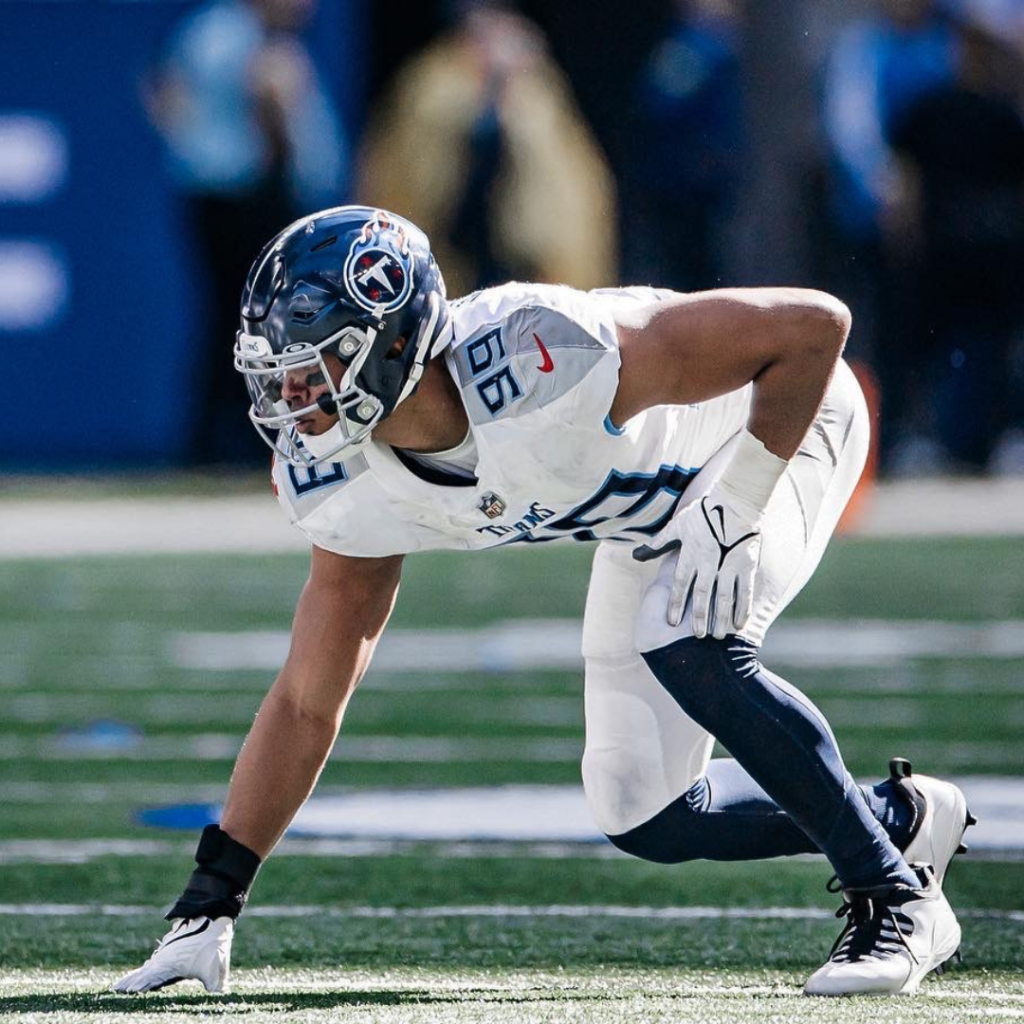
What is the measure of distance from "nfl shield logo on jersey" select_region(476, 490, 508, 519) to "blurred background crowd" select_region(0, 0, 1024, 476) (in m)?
8.20

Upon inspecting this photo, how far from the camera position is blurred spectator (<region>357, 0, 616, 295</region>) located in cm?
1202

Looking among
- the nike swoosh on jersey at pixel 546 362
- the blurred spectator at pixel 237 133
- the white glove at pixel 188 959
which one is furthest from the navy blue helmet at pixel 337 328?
the blurred spectator at pixel 237 133

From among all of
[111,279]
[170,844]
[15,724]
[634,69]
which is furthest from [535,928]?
[634,69]

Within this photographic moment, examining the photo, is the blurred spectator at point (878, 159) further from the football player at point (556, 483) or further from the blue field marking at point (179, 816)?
the football player at point (556, 483)

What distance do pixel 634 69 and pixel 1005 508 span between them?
4171mm

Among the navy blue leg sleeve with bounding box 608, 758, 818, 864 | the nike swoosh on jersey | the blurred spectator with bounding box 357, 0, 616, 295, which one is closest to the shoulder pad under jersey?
the nike swoosh on jersey

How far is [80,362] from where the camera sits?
1345 centimetres

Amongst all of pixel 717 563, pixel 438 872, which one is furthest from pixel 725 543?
pixel 438 872

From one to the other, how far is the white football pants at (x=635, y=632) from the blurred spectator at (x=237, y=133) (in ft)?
27.0

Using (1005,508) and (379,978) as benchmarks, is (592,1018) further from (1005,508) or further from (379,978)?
(1005,508)

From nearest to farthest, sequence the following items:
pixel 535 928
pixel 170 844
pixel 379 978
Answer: pixel 379 978 → pixel 535 928 → pixel 170 844

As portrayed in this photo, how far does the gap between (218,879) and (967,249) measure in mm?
8755

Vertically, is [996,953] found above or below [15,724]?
above

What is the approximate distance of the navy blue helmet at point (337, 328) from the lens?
3.62m
